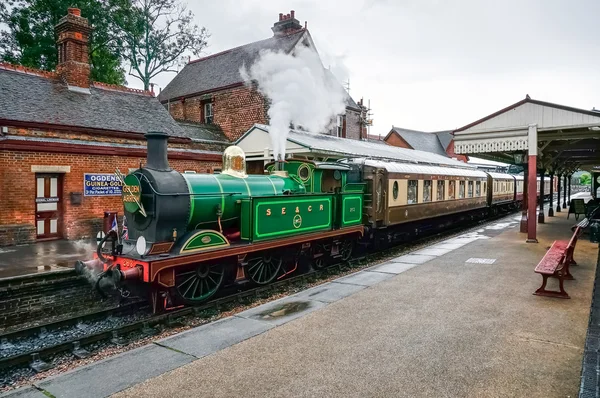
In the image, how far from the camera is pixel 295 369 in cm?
427

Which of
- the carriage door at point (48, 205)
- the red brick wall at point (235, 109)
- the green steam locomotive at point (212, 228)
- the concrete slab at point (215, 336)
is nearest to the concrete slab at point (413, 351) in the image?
the concrete slab at point (215, 336)

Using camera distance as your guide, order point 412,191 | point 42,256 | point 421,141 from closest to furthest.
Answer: point 42,256, point 412,191, point 421,141

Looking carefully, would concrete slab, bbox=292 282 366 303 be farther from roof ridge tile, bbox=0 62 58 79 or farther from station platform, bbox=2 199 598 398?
roof ridge tile, bbox=0 62 58 79

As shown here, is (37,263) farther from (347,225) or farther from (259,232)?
(347,225)

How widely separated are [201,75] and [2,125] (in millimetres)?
13401

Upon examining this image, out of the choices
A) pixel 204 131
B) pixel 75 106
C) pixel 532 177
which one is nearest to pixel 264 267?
pixel 532 177

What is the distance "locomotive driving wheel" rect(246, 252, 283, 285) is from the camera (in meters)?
8.31

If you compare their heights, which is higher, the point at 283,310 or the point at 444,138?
the point at 444,138

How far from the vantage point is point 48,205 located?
39.3ft

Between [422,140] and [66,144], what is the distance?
141ft

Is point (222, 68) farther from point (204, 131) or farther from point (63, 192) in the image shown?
point (63, 192)

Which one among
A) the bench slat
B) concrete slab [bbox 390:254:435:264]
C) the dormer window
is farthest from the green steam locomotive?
the dormer window

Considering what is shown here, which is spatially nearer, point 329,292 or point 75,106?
point 329,292

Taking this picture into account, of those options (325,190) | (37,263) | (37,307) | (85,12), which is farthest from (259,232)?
(85,12)
